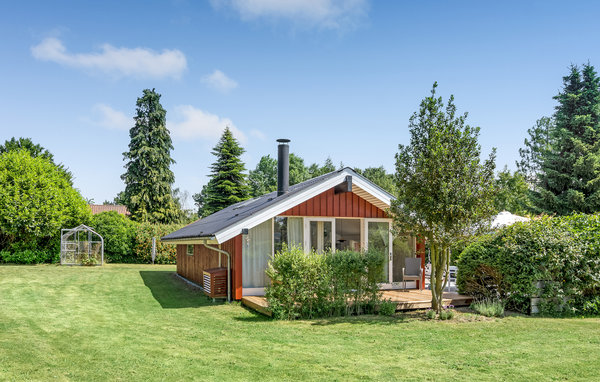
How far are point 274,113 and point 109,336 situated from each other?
1376 centimetres

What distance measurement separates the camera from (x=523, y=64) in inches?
592

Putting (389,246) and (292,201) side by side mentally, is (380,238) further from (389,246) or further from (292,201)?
(292,201)

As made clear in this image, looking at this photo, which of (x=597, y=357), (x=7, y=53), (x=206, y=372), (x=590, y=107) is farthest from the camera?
(x=590, y=107)

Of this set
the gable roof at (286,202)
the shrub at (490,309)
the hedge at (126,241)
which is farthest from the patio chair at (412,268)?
the hedge at (126,241)

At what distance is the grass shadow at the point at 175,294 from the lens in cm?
1123

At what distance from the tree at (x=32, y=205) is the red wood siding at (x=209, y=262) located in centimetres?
854

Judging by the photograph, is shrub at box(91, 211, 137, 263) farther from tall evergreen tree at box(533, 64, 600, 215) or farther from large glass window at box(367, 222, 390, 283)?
tall evergreen tree at box(533, 64, 600, 215)

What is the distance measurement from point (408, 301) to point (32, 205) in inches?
835

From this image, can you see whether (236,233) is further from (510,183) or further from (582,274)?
(510,183)

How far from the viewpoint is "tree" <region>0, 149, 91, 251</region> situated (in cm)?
2222

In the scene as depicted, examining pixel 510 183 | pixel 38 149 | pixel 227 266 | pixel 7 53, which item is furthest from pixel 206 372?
pixel 38 149

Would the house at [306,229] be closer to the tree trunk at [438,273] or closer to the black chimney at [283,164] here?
the black chimney at [283,164]

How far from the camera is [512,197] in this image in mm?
24875

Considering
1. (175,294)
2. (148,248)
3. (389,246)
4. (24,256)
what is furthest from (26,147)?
(389,246)
